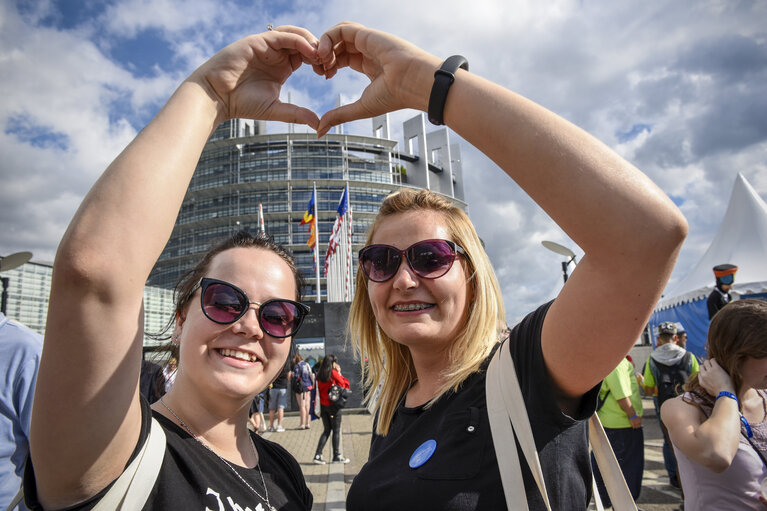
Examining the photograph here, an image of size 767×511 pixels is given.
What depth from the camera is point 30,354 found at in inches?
91.4

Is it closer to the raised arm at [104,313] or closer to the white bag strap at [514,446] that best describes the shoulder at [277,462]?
the raised arm at [104,313]

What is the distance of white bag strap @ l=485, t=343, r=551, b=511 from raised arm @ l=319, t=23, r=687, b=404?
0.40 ft

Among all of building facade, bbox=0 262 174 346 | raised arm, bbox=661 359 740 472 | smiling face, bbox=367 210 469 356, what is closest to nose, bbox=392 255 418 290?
smiling face, bbox=367 210 469 356

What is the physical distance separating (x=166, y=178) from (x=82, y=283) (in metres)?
0.28

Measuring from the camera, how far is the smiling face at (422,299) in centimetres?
173

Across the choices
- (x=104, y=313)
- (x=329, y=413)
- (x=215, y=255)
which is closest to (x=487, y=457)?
(x=104, y=313)

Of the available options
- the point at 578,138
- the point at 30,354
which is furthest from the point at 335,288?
the point at 578,138

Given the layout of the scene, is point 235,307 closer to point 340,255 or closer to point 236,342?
point 236,342

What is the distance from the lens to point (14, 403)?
223cm

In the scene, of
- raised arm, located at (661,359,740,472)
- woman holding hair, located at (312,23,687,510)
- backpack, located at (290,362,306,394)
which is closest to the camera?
woman holding hair, located at (312,23,687,510)

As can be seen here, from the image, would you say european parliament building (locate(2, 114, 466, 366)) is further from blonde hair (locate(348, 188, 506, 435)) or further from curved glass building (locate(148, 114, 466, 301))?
blonde hair (locate(348, 188, 506, 435))

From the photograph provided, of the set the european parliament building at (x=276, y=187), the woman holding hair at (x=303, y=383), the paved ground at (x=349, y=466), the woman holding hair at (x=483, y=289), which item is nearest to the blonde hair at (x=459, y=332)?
the woman holding hair at (x=483, y=289)

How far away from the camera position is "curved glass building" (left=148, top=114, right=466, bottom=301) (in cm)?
6662

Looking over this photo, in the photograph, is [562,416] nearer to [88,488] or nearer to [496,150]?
[496,150]
